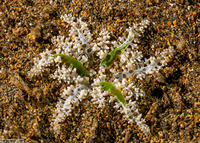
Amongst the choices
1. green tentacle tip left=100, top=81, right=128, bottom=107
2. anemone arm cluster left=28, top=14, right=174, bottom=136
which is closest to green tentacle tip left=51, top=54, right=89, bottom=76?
anemone arm cluster left=28, top=14, right=174, bottom=136

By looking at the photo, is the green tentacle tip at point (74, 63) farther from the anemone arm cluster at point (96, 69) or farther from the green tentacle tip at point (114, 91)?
the green tentacle tip at point (114, 91)

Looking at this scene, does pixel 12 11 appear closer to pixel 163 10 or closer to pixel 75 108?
pixel 75 108

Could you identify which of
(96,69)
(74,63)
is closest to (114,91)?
(96,69)

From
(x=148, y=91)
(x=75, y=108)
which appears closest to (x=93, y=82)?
(x=75, y=108)

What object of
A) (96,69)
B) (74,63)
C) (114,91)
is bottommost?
(114,91)

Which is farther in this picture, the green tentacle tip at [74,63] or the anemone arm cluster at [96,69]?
the green tentacle tip at [74,63]

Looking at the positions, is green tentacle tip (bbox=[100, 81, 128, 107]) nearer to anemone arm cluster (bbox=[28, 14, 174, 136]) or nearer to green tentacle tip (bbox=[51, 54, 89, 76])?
anemone arm cluster (bbox=[28, 14, 174, 136])

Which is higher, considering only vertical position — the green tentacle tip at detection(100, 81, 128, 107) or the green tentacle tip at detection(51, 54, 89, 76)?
the green tentacle tip at detection(51, 54, 89, 76)

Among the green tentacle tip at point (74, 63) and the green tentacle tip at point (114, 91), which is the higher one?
the green tentacle tip at point (74, 63)

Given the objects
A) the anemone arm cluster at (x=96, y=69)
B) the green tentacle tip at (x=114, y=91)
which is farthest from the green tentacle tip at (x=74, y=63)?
the green tentacle tip at (x=114, y=91)

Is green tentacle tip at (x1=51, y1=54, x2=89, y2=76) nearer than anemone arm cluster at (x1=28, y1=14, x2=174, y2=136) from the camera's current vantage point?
No

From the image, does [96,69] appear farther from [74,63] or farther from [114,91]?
[114,91]
